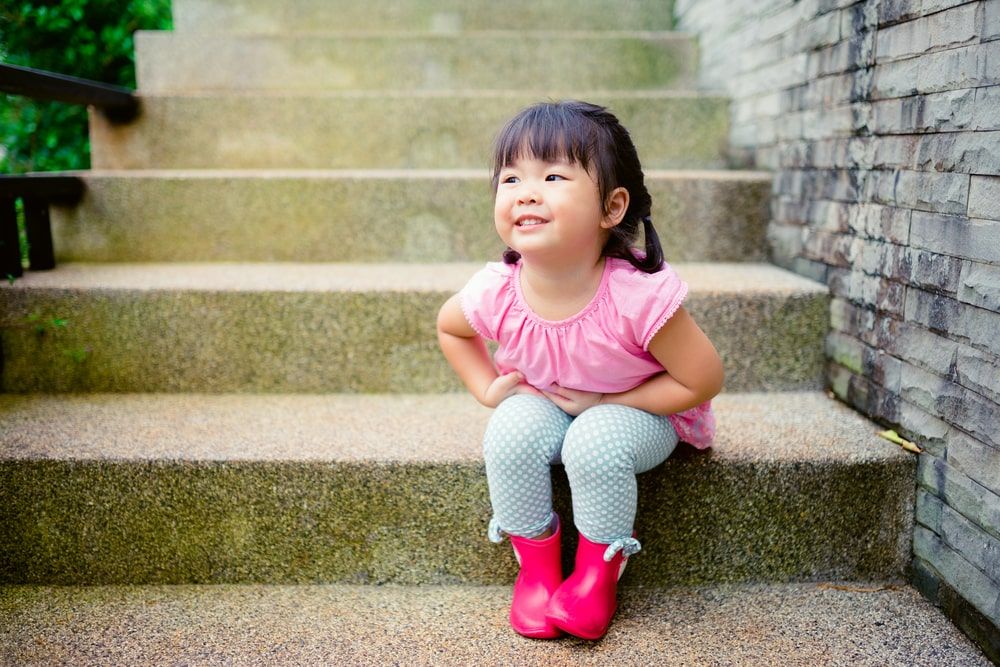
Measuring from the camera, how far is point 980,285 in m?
1.20

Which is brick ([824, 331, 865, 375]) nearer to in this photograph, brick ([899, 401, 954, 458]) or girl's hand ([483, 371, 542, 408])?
brick ([899, 401, 954, 458])

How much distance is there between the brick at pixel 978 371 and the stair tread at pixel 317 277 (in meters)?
0.47

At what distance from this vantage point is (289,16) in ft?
9.86

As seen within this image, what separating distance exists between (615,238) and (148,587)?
104 centimetres

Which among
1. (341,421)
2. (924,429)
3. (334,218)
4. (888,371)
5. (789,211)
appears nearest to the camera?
(924,429)

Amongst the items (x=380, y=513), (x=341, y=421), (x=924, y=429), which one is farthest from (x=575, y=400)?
(x=924, y=429)

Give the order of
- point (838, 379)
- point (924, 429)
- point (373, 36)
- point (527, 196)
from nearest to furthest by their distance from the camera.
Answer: point (527, 196)
point (924, 429)
point (838, 379)
point (373, 36)

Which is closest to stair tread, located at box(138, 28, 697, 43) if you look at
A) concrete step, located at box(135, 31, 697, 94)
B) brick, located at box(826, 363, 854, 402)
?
concrete step, located at box(135, 31, 697, 94)

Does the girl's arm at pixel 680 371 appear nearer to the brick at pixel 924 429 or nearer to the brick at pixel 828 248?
the brick at pixel 924 429

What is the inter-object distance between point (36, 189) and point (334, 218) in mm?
712

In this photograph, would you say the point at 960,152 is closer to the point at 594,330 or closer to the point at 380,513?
the point at 594,330

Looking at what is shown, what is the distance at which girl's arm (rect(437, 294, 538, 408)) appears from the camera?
135 cm

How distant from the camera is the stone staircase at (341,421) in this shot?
130cm

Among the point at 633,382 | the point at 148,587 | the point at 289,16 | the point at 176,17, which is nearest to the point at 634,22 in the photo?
the point at 289,16
